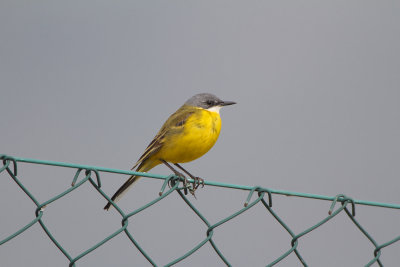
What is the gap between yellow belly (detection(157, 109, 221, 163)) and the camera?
5.46m

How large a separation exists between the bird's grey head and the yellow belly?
74cm

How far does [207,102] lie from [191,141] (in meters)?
1.08

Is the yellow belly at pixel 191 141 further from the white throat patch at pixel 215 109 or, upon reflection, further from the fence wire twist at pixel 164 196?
Result: the fence wire twist at pixel 164 196

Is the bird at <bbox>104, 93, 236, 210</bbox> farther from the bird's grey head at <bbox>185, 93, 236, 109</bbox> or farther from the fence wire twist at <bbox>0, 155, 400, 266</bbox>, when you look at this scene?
the fence wire twist at <bbox>0, 155, 400, 266</bbox>

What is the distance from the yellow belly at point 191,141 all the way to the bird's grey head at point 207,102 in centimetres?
74

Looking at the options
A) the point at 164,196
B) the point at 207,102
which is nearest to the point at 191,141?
the point at 207,102

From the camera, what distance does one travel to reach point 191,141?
546 centimetres

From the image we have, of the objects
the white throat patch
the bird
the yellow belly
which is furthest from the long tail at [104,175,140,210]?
the white throat patch

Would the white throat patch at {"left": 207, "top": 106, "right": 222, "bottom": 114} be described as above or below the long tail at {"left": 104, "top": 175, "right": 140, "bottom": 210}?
above

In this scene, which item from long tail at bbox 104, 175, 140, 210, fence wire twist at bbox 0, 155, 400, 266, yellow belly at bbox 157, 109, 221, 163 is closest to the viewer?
fence wire twist at bbox 0, 155, 400, 266

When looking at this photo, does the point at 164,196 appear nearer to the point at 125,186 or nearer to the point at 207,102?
the point at 125,186

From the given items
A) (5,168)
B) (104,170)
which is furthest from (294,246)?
(5,168)

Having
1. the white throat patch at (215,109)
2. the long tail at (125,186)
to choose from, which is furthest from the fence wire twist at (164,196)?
the white throat patch at (215,109)

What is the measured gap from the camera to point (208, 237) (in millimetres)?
2965
